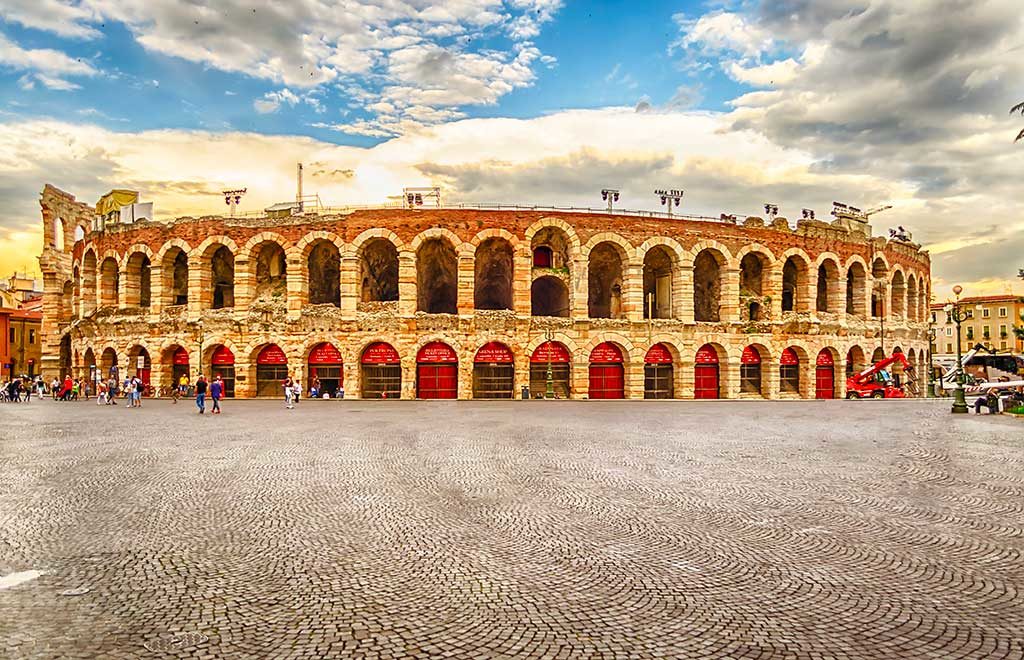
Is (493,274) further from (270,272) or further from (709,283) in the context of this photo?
(709,283)

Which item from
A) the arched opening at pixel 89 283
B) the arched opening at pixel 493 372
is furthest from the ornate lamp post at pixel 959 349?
the arched opening at pixel 89 283

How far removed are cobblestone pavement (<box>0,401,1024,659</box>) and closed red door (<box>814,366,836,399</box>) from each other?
26.0 meters

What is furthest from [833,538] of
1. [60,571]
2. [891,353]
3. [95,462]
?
[891,353]

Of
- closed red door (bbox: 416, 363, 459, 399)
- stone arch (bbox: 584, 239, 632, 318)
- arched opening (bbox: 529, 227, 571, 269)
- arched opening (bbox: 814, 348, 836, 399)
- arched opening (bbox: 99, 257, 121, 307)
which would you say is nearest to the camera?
closed red door (bbox: 416, 363, 459, 399)

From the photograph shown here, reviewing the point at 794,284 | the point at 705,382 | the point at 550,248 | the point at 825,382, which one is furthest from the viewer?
the point at 794,284

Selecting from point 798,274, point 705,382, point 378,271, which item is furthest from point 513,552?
point 798,274

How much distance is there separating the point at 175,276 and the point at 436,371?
59.2ft

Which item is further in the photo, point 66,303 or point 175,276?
point 66,303

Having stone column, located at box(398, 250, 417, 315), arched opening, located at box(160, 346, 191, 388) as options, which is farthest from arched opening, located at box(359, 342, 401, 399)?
arched opening, located at box(160, 346, 191, 388)

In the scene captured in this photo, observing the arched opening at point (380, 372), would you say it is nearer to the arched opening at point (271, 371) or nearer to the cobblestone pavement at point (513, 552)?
the arched opening at point (271, 371)

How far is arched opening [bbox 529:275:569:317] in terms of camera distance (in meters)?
38.1

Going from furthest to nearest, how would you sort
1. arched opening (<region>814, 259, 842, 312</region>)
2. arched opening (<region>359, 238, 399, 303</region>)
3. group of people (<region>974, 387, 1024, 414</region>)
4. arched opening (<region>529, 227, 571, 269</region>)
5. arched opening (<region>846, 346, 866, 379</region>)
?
1. arched opening (<region>846, 346, 866, 379</region>)
2. arched opening (<region>814, 259, 842, 312</region>)
3. arched opening (<region>359, 238, 399, 303</region>)
4. arched opening (<region>529, 227, 571, 269</region>)
5. group of people (<region>974, 387, 1024, 414</region>)

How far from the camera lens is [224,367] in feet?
115

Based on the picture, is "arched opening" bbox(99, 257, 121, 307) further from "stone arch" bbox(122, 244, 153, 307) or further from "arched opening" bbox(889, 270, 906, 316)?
"arched opening" bbox(889, 270, 906, 316)
